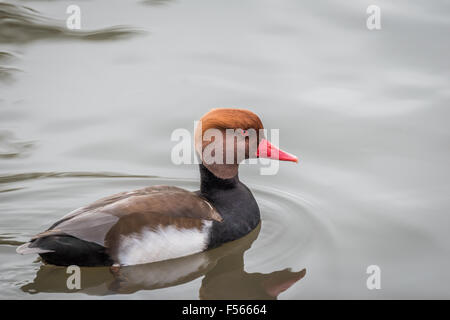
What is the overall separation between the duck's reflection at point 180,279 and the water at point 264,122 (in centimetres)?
1

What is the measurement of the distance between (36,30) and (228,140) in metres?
4.90

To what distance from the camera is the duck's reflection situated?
5.24 m

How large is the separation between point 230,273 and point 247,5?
5.72 meters

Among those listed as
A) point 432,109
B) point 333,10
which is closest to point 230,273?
point 432,109

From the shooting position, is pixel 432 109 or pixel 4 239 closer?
pixel 4 239

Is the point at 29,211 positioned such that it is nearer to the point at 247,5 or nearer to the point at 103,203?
the point at 103,203

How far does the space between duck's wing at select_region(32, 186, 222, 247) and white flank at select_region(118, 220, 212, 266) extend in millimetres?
49

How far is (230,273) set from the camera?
5.58m

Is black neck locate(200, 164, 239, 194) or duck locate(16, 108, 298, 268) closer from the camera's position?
duck locate(16, 108, 298, 268)

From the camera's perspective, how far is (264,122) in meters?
7.97

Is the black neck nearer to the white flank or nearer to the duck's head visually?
the duck's head

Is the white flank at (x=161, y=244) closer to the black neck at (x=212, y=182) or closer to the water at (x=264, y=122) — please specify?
the water at (x=264, y=122)

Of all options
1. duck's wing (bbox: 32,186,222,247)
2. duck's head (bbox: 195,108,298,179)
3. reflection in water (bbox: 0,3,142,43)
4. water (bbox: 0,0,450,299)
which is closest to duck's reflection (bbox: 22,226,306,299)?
water (bbox: 0,0,450,299)

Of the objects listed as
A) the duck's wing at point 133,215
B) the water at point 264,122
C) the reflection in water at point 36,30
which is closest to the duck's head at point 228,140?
the duck's wing at point 133,215
